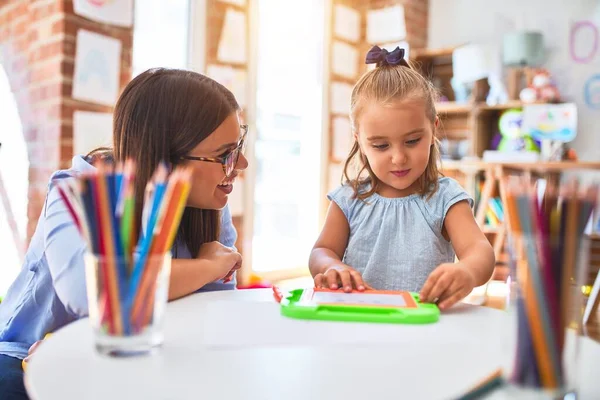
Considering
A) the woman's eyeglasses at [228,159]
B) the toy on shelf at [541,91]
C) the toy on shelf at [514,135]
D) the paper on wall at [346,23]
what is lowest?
the woman's eyeglasses at [228,159]

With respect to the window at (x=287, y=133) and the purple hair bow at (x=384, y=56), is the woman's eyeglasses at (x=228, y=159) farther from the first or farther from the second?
the window at (x=287, y=133)

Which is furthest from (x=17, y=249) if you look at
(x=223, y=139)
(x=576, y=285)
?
(x=576, y=285)

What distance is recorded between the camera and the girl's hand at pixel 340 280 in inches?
36.1

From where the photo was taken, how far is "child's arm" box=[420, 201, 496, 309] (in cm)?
83

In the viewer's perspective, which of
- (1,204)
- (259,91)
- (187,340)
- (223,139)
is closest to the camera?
(187,340)

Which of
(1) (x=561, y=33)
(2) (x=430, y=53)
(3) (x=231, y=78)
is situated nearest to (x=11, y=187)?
(3) (x=231, y=78)

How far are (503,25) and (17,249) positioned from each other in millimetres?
3600

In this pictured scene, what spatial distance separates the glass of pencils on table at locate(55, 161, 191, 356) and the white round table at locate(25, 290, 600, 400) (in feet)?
0.10

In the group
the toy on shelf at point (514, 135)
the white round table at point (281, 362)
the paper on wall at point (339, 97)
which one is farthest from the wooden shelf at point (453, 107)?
the white round table at point (281, 362)

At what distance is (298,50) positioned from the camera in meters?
4.14

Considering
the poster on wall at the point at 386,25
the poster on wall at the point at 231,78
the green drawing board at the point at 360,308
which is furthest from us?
the poster on wall at the point at 386,25

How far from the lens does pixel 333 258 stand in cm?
122

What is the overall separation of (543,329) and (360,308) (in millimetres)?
344

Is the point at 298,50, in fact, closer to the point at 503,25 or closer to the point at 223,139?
the point at 503,25
